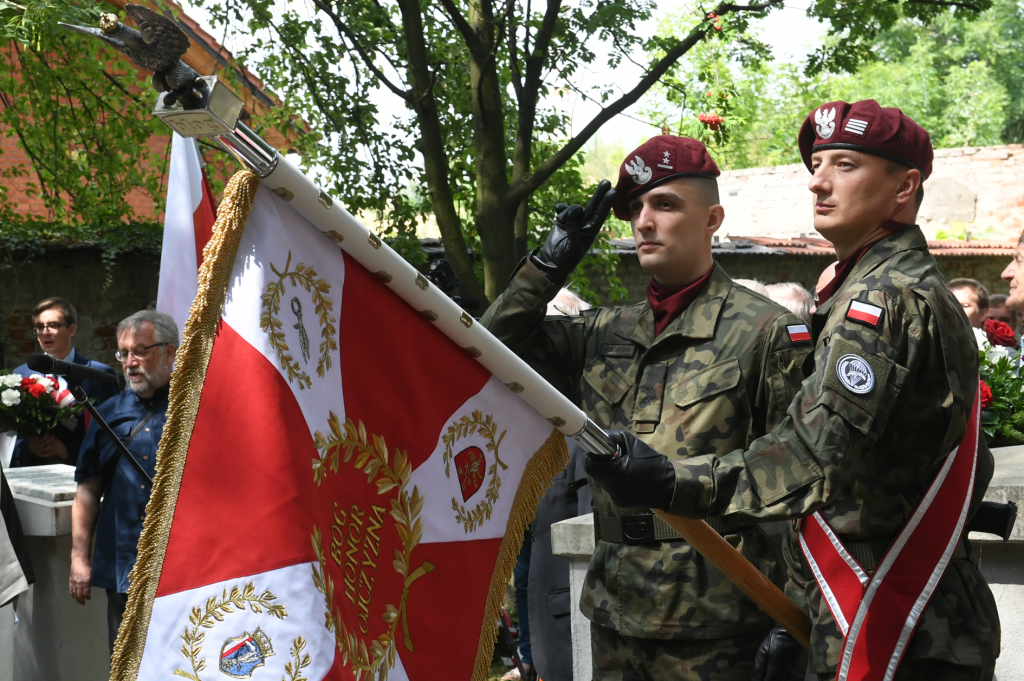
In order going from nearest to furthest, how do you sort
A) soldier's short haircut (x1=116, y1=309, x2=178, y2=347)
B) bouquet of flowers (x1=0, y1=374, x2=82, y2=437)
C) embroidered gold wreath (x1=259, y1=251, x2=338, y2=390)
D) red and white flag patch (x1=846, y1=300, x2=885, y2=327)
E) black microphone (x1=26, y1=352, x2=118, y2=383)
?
embroidered gold wreath (x1=259, y1=251, x2=338, y2=390) → red and white flag patch (x1=846, y1=300, x2=885, y2=327) → black microphone (x1=26, y1=352, x2=118, y2=383) → soldier's short haircut (x1=116, y1=309, x2=178, y2=347) → bouquet of flowers (x1=0, y1=374, x2=82, y2=437)

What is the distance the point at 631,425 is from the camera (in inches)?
94.2

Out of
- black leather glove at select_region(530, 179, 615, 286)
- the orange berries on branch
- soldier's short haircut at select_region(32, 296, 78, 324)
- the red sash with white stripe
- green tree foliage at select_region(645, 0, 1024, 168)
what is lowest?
the red sash with white stripe

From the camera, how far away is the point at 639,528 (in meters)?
2.29

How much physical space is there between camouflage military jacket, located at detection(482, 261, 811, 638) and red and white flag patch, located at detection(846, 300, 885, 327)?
14.5 inches

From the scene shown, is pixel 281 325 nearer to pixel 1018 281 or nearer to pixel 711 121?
pixel 1018 281

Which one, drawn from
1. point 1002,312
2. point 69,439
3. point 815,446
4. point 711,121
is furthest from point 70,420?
point 1002,312

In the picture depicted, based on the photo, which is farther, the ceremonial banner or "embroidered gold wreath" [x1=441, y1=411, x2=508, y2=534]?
"embroidered gold wreath" [x1=441, y1=411, x2=508, y2=534]

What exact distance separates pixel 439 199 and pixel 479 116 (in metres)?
0.58

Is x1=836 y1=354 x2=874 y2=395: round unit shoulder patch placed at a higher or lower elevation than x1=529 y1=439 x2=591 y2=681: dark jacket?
higher

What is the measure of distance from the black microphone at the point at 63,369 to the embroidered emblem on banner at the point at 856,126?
7.86ft

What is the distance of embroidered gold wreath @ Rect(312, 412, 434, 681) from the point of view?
1.56m

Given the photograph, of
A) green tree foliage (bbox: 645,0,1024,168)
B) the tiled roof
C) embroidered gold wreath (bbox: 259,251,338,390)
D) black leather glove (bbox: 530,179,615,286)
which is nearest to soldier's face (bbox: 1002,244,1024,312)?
black leather glove (bbox: 530,179,615,286)

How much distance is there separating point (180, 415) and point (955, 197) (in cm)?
2305

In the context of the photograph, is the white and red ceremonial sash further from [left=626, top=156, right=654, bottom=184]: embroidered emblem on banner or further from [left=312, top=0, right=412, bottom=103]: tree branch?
[left=626, top=156, right=654, bottom=184]: embroidered emblem on banner
